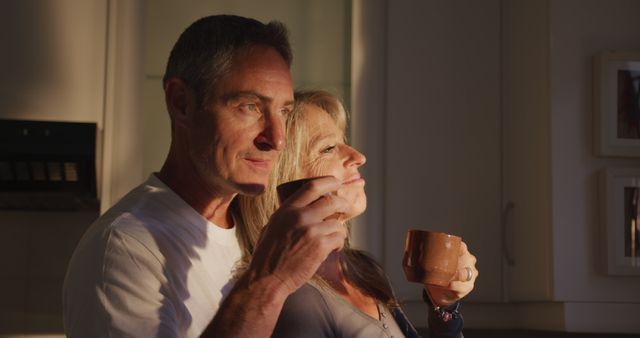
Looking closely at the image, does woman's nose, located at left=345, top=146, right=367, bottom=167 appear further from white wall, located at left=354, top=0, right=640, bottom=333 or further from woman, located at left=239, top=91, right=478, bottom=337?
white wall, located at left=354, top=0, right=640, bottom=333

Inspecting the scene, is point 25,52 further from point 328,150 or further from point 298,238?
point 298,238

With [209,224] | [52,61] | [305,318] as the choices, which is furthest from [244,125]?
[52,61]

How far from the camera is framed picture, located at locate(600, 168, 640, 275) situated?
2520mm

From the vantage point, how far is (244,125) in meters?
1.05

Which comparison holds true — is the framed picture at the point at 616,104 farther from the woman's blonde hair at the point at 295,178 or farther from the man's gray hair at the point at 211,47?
the man's gray hair at the point at 211,47

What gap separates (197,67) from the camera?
1095 mm

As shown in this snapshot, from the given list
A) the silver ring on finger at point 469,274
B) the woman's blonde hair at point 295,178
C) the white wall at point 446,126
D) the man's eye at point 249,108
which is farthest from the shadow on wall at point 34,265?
the man's eye at point 249,108

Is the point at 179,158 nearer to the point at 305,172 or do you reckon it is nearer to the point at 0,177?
the point at 305,172

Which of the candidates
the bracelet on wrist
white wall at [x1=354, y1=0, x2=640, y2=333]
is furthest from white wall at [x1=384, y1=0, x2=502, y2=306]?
the bracelet on wrist

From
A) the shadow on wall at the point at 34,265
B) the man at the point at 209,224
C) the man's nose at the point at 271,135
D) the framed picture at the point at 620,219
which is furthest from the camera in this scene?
the shadow on wall at the point at 34,265

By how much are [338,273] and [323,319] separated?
190mm

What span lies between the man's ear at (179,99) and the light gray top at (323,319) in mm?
271

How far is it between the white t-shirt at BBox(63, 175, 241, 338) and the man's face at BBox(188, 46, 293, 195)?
6 centimetres

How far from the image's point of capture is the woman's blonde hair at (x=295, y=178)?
1.20 metres
